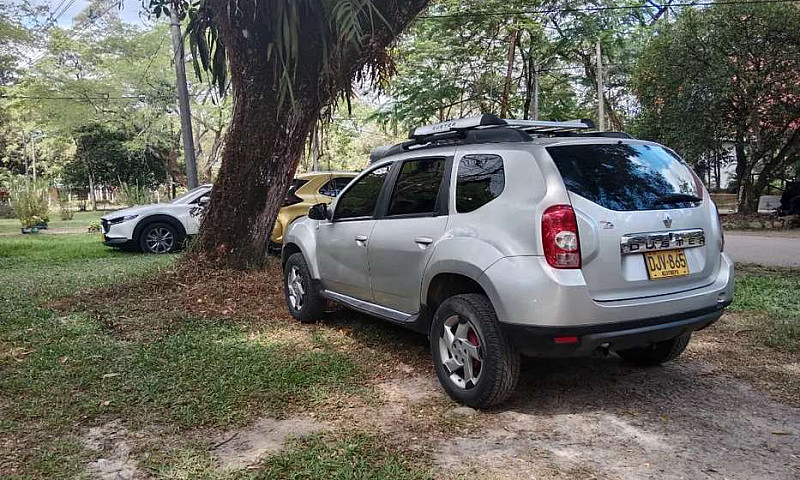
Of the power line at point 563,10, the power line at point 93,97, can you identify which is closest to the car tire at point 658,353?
the power line at point 563,10

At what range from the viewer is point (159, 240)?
37.6 feet

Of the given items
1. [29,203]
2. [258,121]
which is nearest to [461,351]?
[258,121]

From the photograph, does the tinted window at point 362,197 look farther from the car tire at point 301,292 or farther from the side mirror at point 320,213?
Result: the car tire at point 301,292

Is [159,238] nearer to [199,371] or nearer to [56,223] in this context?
[199,371]

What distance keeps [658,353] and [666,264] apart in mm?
1071

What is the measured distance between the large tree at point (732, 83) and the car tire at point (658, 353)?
41.1 ft

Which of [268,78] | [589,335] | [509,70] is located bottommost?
[589,335]

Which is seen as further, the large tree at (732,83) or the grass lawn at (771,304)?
the large tree at (732,83)

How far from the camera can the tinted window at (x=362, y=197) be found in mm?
4648

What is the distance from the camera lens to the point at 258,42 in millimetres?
6445

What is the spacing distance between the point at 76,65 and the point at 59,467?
27.8 metres

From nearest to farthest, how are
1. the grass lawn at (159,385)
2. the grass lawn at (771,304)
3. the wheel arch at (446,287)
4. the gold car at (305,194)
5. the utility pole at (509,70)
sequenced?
1. the grass lawn at (159,385)
2. the wheel arch at (446,287)
3. the grass lawn at (771,304)
4. the gold car at (305,194)
5. the utility pole at (509,70)

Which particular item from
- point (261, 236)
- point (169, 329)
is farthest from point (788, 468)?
point (261, 236)

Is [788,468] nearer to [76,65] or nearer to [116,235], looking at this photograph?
[116,235]
